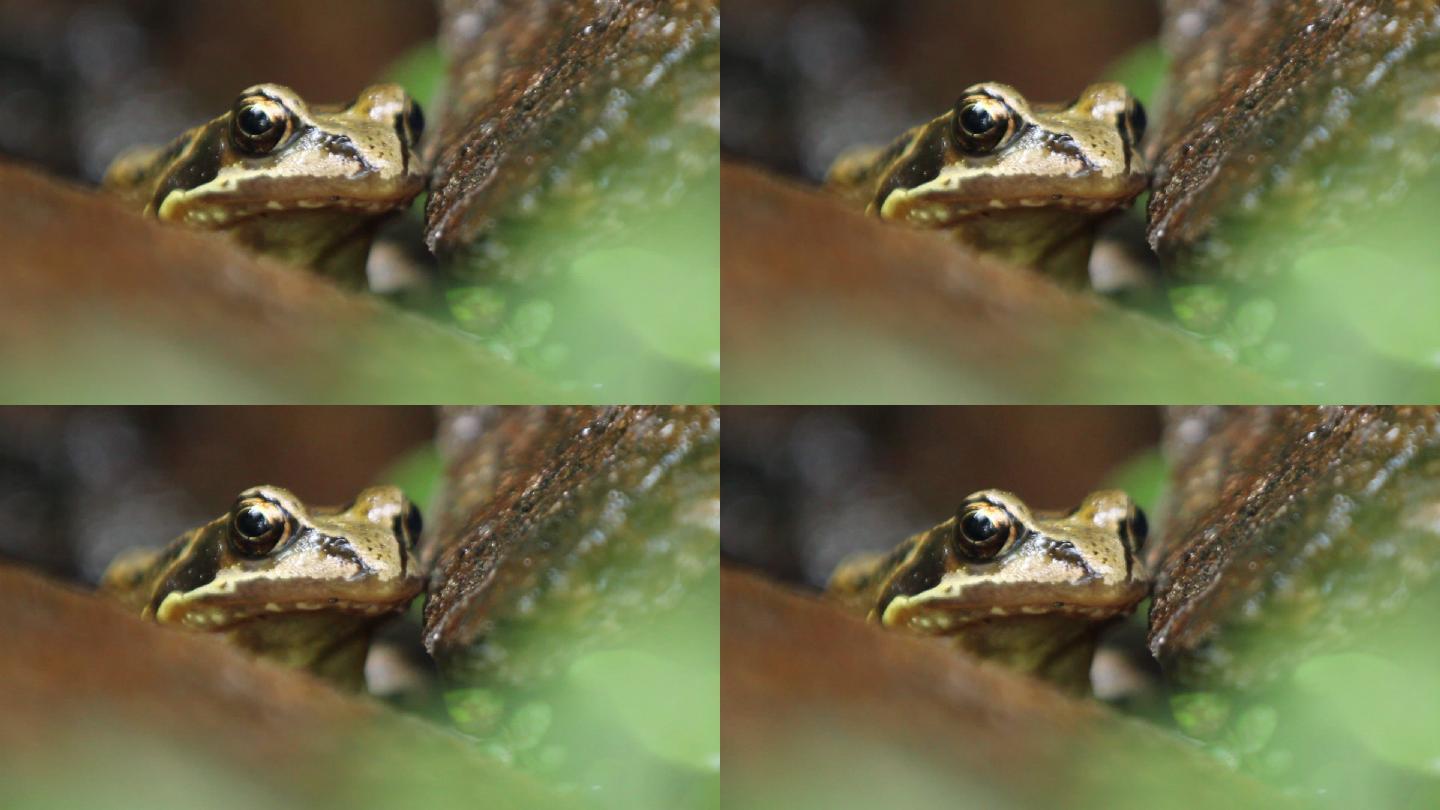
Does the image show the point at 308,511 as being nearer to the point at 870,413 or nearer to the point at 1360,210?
the point at 870,413

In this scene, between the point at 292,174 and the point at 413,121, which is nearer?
the point at 292,174

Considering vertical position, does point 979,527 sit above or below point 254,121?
below

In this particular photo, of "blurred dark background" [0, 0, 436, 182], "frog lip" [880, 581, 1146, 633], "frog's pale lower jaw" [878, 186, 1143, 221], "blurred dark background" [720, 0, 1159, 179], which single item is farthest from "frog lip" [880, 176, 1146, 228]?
"blurred dark background" [0, 0, 436, 182]

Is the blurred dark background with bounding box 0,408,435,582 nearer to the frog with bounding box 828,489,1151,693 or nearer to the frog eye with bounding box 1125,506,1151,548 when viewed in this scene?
the frog with bounding box 828,489,1151,693

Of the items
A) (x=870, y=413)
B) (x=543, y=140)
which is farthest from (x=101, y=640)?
(x=870, y=413)

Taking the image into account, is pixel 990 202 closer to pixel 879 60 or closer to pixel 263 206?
pixel 879 60

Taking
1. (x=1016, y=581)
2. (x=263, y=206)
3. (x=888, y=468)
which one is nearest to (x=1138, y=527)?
(x=1016, y=581)

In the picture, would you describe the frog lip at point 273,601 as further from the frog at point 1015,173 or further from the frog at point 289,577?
the frog at point 1015,173
